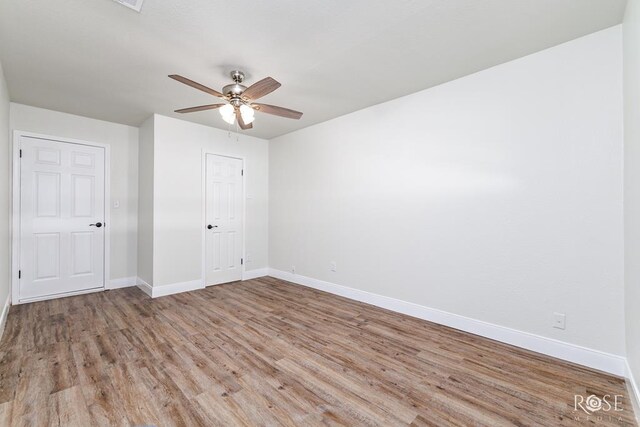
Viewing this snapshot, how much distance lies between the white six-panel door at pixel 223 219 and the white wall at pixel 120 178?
3.85 feet

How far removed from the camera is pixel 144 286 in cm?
422

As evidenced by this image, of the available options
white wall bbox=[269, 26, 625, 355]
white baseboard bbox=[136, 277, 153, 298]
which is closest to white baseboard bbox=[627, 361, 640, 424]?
white wall bbox=[269, 26, 625, 355]

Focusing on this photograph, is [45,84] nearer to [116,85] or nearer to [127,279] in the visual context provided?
[116,85]

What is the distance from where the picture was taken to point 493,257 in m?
2.69

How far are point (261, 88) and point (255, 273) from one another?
3573 millimetres

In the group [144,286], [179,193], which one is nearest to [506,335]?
[179,193]

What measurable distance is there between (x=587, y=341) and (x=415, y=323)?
1372 millimetres

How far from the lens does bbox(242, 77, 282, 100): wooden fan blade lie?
2.21 m

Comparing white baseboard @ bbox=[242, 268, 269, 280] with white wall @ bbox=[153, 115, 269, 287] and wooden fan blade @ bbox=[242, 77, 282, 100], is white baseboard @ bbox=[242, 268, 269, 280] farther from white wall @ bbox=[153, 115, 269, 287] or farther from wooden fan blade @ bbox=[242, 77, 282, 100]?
wooden fan blade @ bbox=[242, 77, 282, 100]

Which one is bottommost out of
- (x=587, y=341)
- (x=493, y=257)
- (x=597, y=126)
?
(x=587, y=341)

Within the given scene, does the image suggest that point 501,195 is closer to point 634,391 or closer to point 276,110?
point 634,391

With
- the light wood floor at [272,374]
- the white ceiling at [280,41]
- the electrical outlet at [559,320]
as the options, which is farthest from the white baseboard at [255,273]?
the electrical outlet at [559,320]

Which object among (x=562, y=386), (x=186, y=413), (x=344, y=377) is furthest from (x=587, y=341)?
(x=186, y=413)

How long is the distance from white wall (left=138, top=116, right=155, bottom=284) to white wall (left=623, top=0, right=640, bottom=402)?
4846 mm
